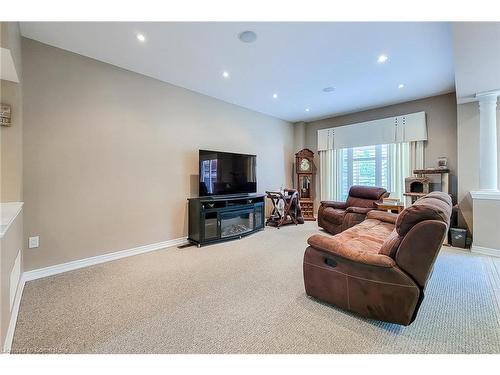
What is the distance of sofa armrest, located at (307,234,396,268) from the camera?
1.64 m

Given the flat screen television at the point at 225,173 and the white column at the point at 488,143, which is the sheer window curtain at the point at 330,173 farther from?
the white column at the point at 488,143

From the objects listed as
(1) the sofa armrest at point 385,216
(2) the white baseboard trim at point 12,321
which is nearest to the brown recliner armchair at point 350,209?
(1) the sofa armrest at point 385,216

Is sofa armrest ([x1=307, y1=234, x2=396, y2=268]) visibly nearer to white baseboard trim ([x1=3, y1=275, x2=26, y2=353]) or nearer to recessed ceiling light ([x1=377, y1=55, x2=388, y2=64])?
white baseboard trim ([x1=3, y1=275, x2=26, y2=353])

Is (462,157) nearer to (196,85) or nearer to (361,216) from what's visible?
(361,216)

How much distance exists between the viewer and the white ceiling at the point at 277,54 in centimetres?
238

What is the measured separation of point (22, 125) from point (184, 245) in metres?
2.51

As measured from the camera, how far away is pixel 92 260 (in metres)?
2.96

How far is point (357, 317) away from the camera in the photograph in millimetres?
1798

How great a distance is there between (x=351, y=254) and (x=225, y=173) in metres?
2.86

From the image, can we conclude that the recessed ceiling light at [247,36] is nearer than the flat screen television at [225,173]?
Yes

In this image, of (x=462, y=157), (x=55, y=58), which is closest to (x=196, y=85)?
(x=55, y=58)

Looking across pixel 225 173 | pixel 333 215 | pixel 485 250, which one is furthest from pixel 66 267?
pixel 485 250

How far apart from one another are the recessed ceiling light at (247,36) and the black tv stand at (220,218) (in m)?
2.30

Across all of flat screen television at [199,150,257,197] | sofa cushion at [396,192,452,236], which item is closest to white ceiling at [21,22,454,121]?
flat screen television at [199,150,257,197]
